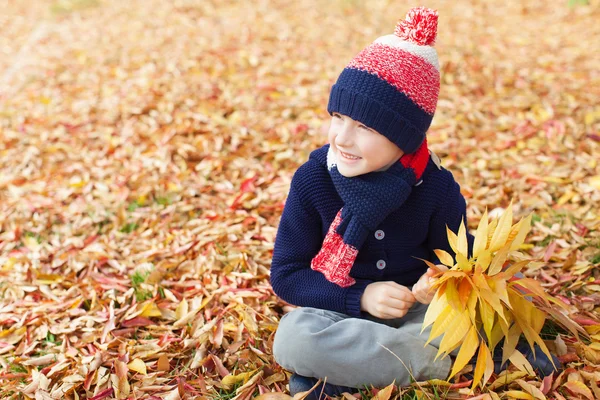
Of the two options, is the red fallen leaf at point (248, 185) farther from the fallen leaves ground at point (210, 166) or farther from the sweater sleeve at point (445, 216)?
the sweater sleeve at point (445, 216)

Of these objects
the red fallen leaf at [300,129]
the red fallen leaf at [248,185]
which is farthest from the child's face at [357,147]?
the red fallen leaf at [300,129]

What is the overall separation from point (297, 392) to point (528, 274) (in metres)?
1.31

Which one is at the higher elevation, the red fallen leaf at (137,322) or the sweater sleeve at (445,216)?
the sweater sleeve at (445,216)

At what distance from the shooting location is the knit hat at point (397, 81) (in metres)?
1.99

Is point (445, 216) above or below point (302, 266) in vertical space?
above

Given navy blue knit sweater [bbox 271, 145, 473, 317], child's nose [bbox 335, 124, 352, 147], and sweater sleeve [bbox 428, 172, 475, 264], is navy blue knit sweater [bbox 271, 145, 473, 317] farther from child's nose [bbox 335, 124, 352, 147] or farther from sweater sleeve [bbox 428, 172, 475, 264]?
child's nose [bbox 335, 124, 352, 147]

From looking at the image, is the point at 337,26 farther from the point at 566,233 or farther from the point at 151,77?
the point at 566,233

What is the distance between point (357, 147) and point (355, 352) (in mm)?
739

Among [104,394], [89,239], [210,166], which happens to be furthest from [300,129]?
[104,394]

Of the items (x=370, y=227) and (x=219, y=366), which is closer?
(x=370, y=227)

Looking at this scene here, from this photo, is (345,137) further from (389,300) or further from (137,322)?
(137,322)

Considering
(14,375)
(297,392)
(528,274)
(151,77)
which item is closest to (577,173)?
(528,274)

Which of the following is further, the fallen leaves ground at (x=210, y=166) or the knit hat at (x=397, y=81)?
the fallen leaves ground at (x=210, y=166)

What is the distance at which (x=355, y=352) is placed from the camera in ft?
7.04
